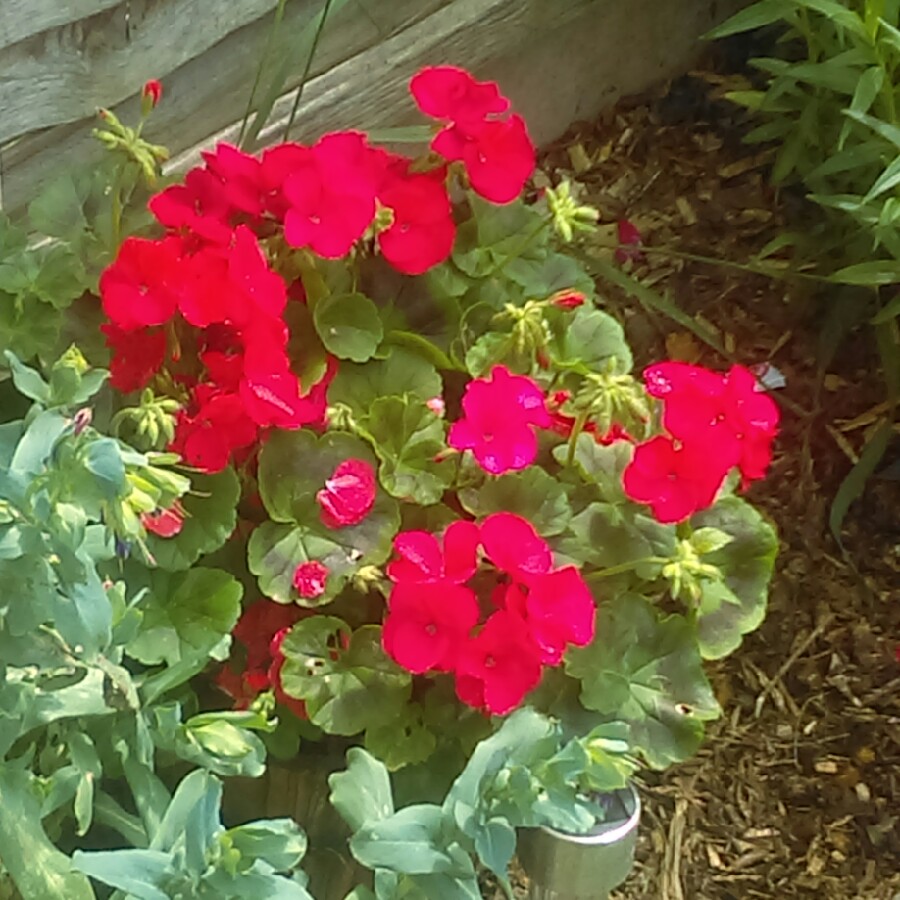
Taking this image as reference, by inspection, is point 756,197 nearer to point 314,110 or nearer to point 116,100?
point 314,110

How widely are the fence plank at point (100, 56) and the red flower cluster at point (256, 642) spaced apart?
0.45 meters

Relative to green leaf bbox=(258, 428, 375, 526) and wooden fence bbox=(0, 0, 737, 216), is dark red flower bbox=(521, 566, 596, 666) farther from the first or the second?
wooden fence bbox=(0, 0, 737, 216)

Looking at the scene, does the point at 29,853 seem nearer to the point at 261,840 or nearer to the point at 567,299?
the point at 261,840

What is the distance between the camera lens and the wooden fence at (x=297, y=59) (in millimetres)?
1165

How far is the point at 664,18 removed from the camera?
183 centimetres

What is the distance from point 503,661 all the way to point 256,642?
0.81ft

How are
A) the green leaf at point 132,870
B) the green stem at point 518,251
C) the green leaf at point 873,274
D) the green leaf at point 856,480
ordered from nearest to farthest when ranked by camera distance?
the green leaf at point 132,870 < the green stem at point 518,251 < the green leaf at point 873,274 < the green leaf at point 856,480

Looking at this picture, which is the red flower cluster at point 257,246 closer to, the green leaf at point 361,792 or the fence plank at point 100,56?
the fence plank at point 100,56

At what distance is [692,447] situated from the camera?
1.01 metres

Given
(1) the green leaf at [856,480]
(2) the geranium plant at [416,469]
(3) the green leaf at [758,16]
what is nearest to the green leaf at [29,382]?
(2) the geranium plant at [416,469]

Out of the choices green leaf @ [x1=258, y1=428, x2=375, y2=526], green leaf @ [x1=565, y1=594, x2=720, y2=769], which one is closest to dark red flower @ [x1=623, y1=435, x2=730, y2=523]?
green leaf @ [x1=565, y1=594, x2=720, y2=769]

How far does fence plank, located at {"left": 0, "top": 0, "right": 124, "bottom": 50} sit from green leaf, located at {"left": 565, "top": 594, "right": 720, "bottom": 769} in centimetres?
64

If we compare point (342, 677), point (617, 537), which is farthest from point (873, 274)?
point (342, 677)

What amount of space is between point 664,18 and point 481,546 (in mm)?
1044
